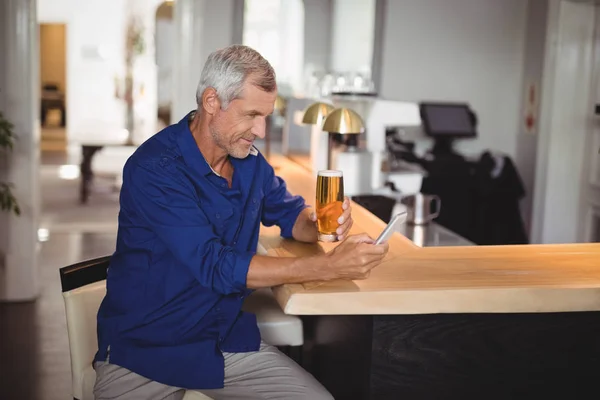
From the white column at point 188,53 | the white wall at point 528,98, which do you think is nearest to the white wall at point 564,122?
the white wall at point 528,98

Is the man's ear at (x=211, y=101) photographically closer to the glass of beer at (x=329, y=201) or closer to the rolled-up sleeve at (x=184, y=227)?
the rolled-up sleeve at (x=184, y=227)

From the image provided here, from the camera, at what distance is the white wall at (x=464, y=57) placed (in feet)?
21.8

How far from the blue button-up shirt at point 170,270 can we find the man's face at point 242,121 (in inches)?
3.1

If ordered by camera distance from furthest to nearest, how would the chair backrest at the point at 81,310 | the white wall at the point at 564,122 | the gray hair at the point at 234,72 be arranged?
1. the white wall at the point at 564,122
2. the chair backrest at the point at 81,310
3. the gray hair at the point at 234,72

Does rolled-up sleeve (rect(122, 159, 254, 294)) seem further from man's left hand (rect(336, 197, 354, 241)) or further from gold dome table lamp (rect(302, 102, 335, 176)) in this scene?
gold dome table lamp (rect(302, 102, 335, 176))

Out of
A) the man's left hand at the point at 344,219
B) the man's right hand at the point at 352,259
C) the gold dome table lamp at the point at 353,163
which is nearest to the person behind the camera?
the man's right hand at the point at 352,259

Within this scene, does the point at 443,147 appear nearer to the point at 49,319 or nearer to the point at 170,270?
the point at 49,319

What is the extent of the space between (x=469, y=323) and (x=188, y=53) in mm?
3974

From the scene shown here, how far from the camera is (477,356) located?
2236mm

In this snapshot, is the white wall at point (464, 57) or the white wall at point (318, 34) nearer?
the white wall at point (464, 57)

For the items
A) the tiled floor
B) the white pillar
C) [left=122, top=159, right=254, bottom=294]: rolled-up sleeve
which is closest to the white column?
the white pillar

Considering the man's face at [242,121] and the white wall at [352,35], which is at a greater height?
the white wall at [352,35]

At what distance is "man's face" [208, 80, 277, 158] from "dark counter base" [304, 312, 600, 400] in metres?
0.60

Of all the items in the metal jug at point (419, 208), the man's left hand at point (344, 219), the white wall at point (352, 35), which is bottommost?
the metal jug at point (419, 208)
